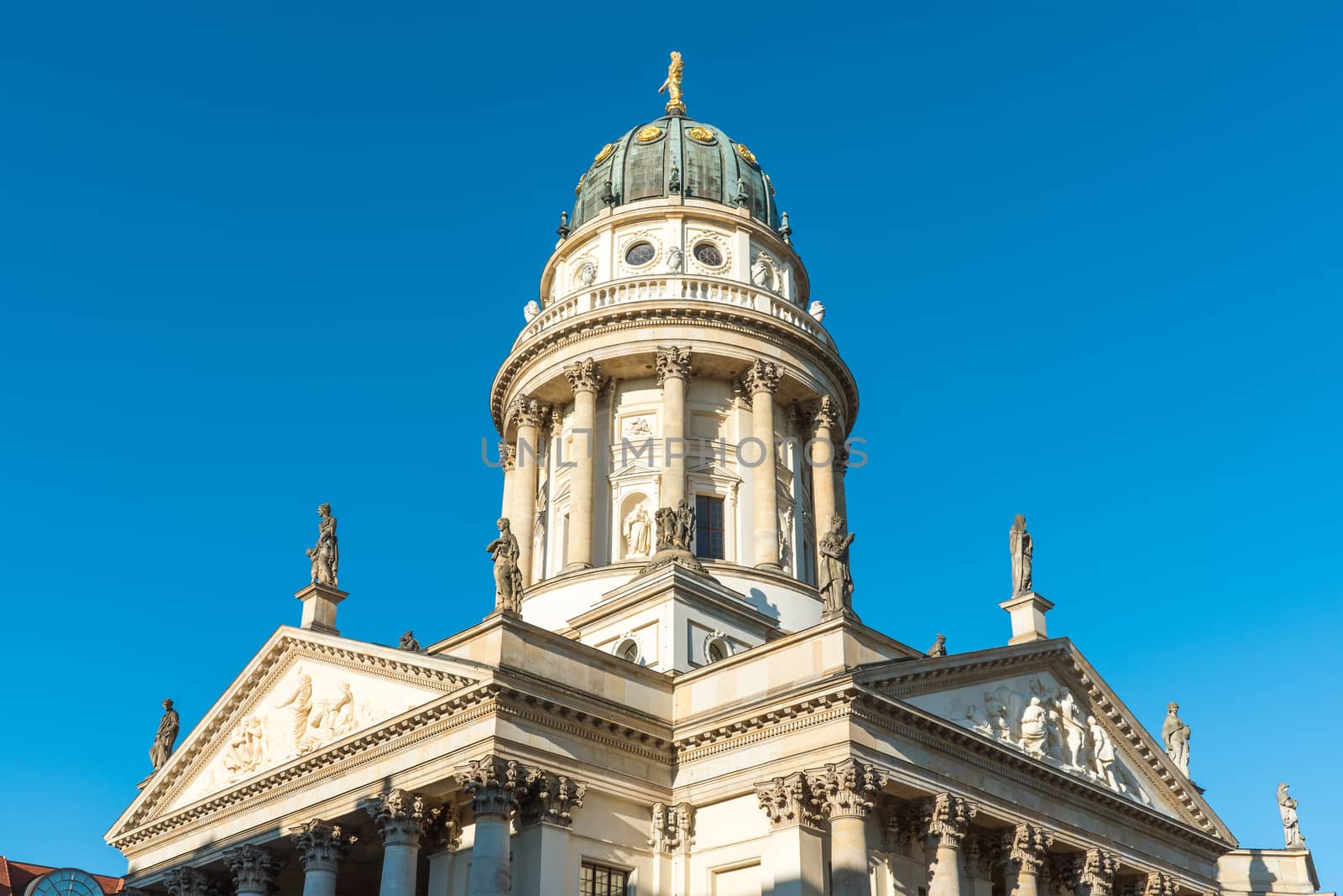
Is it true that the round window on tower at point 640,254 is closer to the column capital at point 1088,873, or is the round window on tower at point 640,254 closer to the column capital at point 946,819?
the column capital at point 946,819

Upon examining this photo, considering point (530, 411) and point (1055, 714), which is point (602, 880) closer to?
point (1055, 714)

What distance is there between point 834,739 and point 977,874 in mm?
6637

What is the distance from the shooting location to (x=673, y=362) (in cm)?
4594

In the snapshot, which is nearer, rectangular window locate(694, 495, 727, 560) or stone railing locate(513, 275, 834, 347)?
rectangular window locate(694, 495, 727, 560)

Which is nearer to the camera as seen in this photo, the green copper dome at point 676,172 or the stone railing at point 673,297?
the stone railing at point 673,297

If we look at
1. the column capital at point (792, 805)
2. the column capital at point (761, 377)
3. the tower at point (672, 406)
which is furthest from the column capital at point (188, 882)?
the column capital at point (761, 377)

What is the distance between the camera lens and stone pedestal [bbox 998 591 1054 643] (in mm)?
37844

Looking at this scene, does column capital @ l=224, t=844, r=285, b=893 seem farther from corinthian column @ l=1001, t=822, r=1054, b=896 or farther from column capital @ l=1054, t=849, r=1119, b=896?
column capital @ l=1054, t=849, r=1119, b=896

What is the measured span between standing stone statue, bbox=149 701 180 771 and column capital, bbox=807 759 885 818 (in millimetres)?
21746

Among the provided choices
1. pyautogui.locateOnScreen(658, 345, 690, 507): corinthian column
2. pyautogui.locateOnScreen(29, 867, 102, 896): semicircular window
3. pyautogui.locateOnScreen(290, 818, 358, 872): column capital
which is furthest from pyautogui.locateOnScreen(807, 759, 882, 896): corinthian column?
pyautogui.locateOnScreen(29, 867, 102, 896): semicircular window

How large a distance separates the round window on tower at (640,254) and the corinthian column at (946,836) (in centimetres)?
2393

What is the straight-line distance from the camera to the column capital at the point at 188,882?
3822 cm

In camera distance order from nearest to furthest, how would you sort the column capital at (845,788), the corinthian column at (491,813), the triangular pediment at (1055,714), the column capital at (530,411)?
the corinthian column at (491,813) → the column capital at (845,788) → the triangular pediment at (1055,714) → the column capital at (530,411)

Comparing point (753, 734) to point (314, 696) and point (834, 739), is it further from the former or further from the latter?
point (314, 696)
